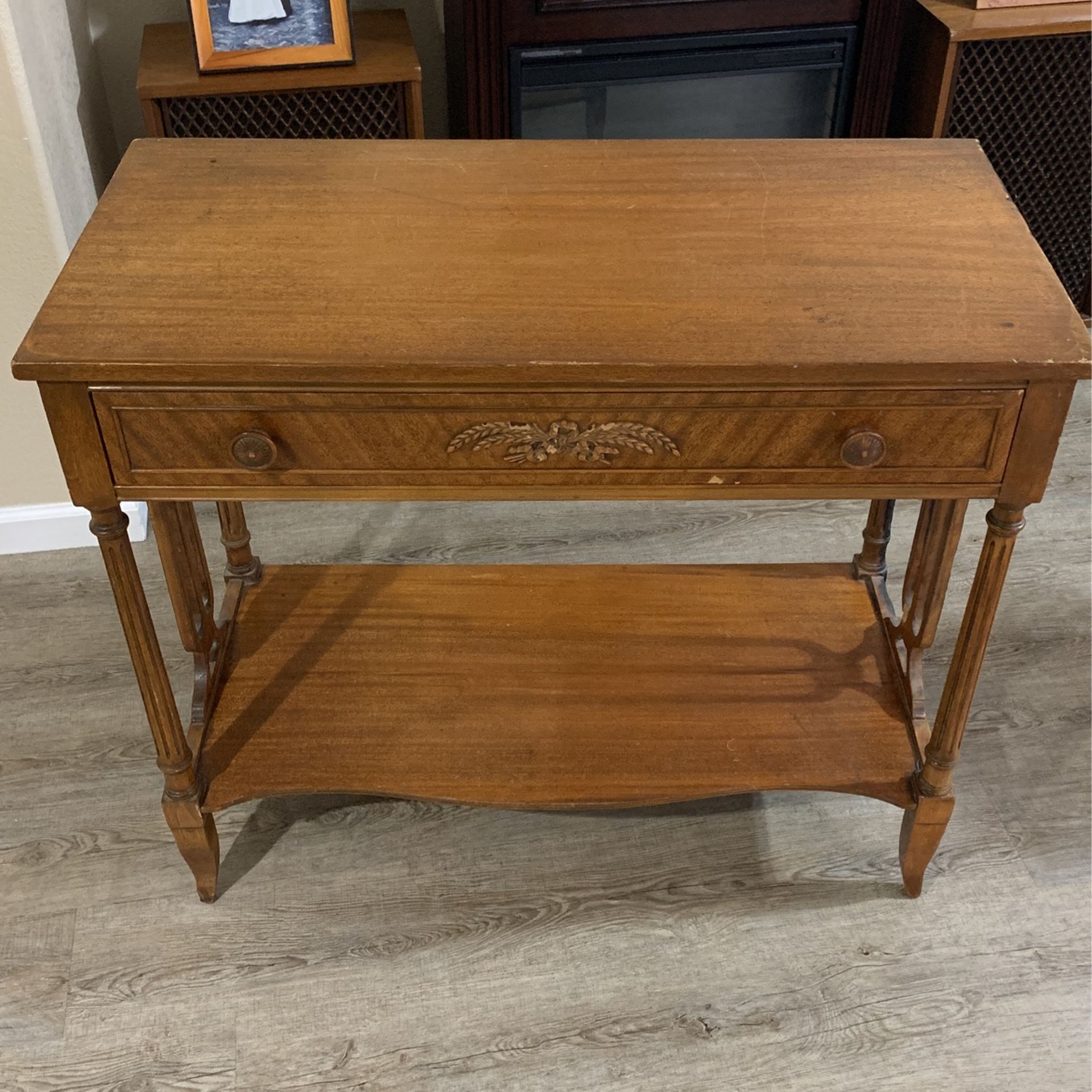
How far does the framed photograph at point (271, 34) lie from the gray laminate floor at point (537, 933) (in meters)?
1.07

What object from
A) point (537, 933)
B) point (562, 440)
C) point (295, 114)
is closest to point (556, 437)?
point (562, 440)

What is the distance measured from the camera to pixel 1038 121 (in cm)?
256

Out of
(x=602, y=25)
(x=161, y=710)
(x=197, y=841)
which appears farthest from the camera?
(x=602, y=25)

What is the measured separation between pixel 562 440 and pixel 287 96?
51.4 inches

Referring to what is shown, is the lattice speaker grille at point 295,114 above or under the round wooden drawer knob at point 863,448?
under

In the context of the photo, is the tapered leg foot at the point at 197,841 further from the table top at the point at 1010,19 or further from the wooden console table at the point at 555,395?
the table top at the point at 1010,19

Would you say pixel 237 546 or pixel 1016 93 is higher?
pixel 1016 93

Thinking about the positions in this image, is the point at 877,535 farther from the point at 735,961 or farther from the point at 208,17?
the point at 208,17

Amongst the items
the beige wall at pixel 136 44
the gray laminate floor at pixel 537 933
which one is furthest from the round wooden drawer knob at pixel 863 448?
the beige wall at pixel 136 44

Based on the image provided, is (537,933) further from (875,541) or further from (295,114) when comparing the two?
(295,114)

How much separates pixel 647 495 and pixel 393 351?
1.02 ft

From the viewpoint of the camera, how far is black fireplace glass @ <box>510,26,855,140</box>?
2373 millimetres

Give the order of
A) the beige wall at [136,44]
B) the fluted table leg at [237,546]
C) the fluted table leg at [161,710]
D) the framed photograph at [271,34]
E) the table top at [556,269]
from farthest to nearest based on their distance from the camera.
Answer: the beige wall at [136,44]
the framed photograph at [271,34]
the fluted table leg at [237,546]
the fluted table leg at [161,710]
the table top at [556,269]

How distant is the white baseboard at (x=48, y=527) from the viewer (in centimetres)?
229
